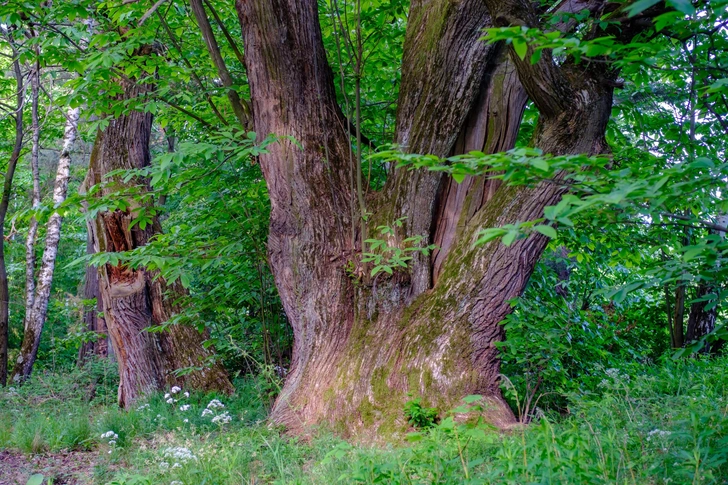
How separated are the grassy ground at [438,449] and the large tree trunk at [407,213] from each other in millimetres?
445

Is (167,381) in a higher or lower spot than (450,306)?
lower

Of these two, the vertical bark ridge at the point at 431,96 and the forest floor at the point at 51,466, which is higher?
the vertical bark ridge at the point at 431,96

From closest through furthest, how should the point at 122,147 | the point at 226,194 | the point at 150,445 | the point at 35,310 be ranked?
the point at 150,445, the point at 226,194, the point at 122,147, the point at 35,310

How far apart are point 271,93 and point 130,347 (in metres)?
4.37

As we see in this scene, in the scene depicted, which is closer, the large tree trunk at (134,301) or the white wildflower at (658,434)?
the white wildflower at (658,434)

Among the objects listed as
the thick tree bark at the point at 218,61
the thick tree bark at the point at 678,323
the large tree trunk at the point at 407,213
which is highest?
the thick tree bark at the point at 218,61

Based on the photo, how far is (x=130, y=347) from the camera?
7688 millimetres

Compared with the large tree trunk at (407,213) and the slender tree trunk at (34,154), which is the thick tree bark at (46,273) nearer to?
the slender tree trunk at (34,154)

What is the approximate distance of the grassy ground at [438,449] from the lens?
265 centimetres

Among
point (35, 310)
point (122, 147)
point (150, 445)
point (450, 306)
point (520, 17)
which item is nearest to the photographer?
point (520, 17)

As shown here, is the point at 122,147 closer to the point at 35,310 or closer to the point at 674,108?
the point at 35,310

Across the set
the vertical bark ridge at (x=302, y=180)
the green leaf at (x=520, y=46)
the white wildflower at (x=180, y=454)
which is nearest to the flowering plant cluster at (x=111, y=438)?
the white wildflower at (x=180, y=454)

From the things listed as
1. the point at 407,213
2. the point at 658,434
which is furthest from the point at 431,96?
the point at 658,434

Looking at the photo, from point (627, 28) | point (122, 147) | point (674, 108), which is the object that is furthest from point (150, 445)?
point (674, 108)
